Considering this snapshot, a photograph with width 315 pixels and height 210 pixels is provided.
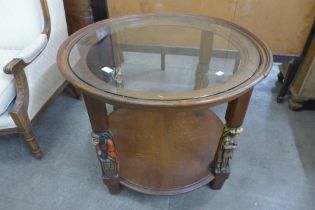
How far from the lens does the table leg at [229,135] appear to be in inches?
34.1

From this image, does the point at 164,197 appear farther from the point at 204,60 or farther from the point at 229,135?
the point at 204,60

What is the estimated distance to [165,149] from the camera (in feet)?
3.95

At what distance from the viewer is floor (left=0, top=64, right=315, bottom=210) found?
1.14m

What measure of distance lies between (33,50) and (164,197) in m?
0.92

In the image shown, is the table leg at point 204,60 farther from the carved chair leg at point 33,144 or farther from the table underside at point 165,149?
the carved chair leg at point 33,144

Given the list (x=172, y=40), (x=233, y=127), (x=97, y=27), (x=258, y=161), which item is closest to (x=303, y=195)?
(x=258, y=161)

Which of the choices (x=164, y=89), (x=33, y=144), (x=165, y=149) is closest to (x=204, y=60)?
(x=164, y=89)

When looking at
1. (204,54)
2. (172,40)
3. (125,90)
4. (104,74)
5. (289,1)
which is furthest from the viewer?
(289,1)

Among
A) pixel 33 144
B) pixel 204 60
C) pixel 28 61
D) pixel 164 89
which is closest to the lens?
pixel 164 89

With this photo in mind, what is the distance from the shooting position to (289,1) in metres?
1.31

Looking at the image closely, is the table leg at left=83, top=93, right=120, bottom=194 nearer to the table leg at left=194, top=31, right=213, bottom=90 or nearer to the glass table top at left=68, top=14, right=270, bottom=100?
the glass table top at left=68, top=14, right=270, bottom=100

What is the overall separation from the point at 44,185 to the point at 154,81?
0.77 metres

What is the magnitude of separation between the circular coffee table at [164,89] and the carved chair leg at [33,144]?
0.40 meters

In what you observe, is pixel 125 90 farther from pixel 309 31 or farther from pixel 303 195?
pixel 309 31
